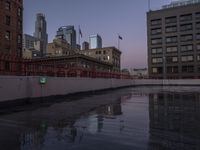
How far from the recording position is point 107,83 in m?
29.2

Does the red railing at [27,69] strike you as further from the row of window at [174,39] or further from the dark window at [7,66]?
the row of window at [174,39]

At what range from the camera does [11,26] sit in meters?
43.3

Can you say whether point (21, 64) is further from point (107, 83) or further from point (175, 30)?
point (175, 30)

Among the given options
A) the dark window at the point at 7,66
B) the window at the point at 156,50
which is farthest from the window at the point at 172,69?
the dark window at the point at 7,66

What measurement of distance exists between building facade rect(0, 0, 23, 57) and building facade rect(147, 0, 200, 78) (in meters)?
52.2

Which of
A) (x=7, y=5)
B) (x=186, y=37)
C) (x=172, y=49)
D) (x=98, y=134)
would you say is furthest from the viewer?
(x=172, y=49)

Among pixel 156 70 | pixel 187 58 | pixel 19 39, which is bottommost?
pixel 156 70

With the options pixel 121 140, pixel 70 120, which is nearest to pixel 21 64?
pixel 70 120

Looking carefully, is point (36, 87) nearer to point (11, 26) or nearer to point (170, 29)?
point (11, 26)

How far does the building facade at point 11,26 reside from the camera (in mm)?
40812

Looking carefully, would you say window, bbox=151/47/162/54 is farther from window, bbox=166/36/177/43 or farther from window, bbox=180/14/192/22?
window, bbox=180/14/192/22

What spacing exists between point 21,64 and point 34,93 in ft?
6.53

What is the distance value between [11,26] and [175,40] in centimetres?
6314

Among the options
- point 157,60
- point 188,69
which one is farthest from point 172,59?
point 188,69
